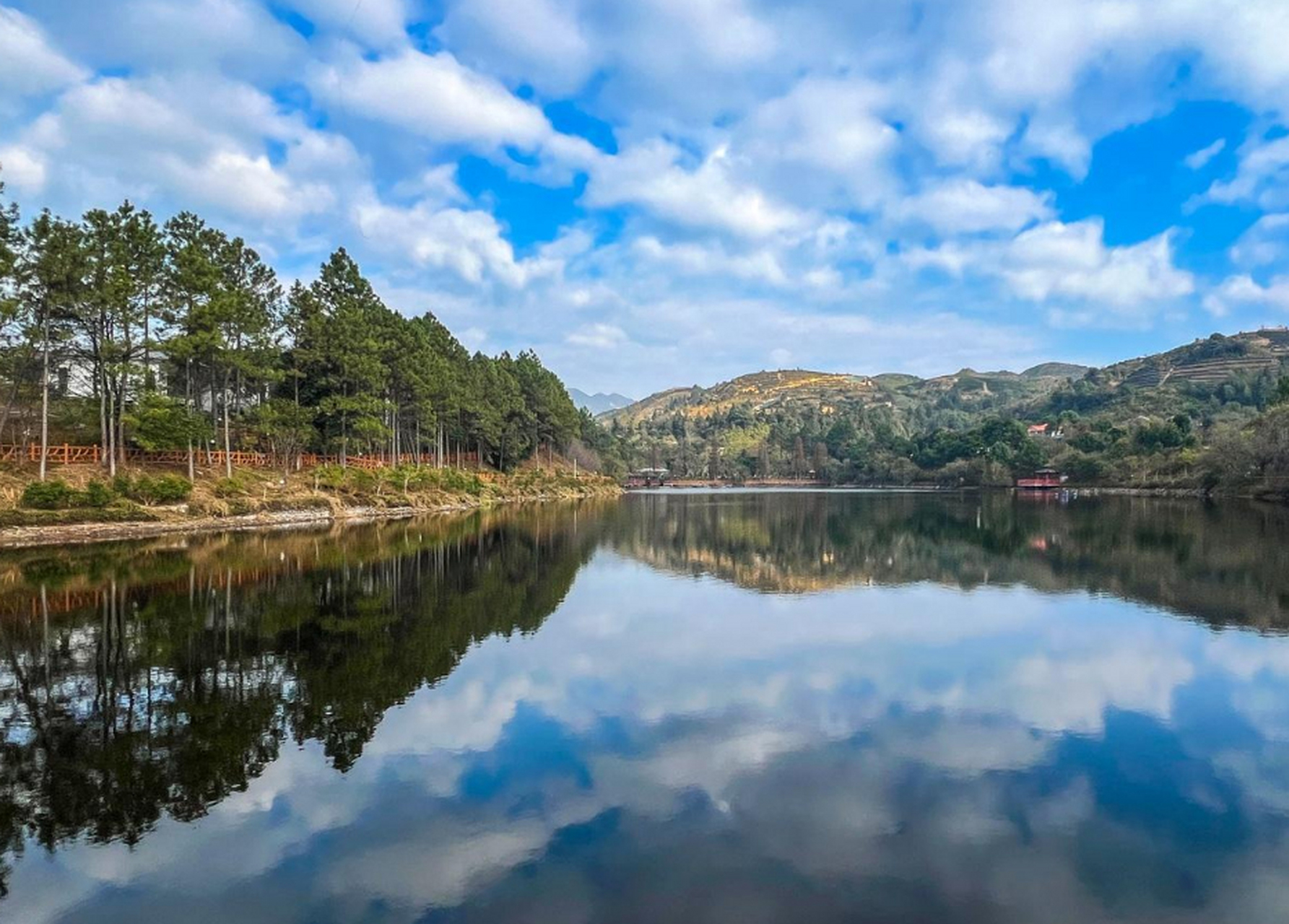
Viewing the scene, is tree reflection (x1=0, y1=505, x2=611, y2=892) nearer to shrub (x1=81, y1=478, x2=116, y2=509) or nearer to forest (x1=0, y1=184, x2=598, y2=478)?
shrub (x1=81, y1=478, x2=116, y2=509)

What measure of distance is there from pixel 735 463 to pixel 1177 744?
517 feet

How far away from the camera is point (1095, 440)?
339 ft

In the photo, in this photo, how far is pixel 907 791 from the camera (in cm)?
823

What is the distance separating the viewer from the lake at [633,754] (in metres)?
6.35

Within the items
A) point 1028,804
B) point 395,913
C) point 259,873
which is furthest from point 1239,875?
point 259,873

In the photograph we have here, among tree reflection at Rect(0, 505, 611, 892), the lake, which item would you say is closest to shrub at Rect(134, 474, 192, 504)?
tree reflection at Rect(0, 505, 611, 892)

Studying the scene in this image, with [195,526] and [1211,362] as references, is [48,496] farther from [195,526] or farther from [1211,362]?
[1211,362]

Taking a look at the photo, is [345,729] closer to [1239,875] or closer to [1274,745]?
[1239,875]

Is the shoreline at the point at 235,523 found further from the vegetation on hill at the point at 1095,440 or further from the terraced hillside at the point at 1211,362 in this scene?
the terraced hillside at the point at 1211,362

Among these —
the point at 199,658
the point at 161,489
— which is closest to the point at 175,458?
the point at 161,489

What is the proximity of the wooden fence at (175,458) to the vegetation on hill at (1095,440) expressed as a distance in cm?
7800

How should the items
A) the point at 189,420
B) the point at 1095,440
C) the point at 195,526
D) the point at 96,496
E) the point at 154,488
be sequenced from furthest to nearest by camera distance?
the point at 1095,440 → the point at 189,420 → the point at 195,526 → the point at 154,488 → the point at 96,496

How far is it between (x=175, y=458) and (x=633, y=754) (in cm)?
4256

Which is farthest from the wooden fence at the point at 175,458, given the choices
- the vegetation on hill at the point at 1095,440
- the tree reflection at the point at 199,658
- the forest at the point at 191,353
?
the vegetation on hill at the point at 1095,440
